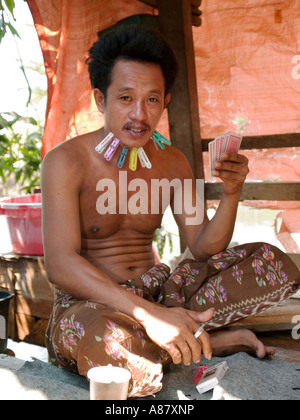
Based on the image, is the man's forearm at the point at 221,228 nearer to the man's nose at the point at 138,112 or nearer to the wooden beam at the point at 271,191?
the man's nose at the point at 138,112

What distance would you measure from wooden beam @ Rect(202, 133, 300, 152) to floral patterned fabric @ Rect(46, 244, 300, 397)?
4.35 ft

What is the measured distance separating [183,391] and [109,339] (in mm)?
472

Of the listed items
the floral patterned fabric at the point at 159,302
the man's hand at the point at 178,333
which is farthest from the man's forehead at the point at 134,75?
the man's hand at the point at 178,333

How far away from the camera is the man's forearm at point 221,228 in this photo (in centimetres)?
240

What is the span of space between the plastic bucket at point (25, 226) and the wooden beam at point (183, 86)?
3.88ft

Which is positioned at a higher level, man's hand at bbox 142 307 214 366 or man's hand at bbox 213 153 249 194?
man's hand at bbox 213 153 249 194

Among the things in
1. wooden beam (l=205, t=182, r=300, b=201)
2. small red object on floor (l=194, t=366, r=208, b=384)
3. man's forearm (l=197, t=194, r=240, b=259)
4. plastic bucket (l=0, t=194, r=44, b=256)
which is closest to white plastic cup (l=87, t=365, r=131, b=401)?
small red object on floor (l=194, t=366, r=208, b=384)

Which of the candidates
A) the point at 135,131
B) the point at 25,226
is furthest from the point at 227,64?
the point at 25,226

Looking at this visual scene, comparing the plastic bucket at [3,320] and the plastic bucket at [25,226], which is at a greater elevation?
the plastic bucket at [25,226]

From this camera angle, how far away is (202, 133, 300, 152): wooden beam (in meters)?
3.45

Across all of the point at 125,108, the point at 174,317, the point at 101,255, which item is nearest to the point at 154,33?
the point at 125,108

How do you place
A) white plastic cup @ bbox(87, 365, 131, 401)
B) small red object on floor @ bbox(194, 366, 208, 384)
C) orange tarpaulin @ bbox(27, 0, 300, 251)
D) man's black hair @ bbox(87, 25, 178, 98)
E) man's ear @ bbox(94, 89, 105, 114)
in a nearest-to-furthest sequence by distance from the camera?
1. white plastic cup @ bbox(87, 365, 131, 401)
2. small red object on floor @ bbox(194, 366, 208, 384)
3. man's black hair @ bbox(87, 25, 178, 98)
4. man's ear @ bbox(94, 89, 105, 114)
5. orange tarpaulin @ bbox(27, 0, 300, 251)

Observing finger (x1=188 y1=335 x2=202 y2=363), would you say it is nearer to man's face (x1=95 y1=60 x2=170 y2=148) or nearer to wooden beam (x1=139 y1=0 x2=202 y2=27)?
man's face (x1=95 y1=60 x2=170 y2=148)

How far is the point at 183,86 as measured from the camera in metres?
3.68
